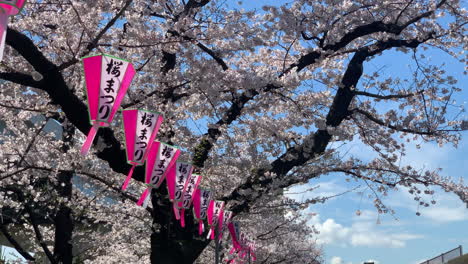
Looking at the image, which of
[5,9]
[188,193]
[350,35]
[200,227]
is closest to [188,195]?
[188,193]

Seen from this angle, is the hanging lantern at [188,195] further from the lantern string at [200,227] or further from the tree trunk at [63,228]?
the tree trunk at [63,228]

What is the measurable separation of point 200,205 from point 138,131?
2896 mm

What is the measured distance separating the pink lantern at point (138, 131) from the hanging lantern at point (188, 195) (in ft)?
5.80

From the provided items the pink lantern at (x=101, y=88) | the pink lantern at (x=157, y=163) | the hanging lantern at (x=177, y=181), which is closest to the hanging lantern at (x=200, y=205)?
the hanging lantern at (x=177, y=181)

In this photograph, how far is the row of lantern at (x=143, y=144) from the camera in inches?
243

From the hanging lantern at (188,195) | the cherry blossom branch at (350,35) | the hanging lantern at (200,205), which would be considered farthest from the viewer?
the hanging lantern at (200,205)

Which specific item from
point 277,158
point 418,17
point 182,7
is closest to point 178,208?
point 277,158

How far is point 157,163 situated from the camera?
7.95 m

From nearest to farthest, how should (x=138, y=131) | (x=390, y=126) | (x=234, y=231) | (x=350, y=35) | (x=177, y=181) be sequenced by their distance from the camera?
(x=138, y=131) < (x=177, y=181) < (x=350, y=35) < (x=390, y=126) < (x=234, y=231)

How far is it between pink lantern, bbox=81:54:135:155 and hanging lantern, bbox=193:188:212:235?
3.62 metres

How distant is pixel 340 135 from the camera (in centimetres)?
930

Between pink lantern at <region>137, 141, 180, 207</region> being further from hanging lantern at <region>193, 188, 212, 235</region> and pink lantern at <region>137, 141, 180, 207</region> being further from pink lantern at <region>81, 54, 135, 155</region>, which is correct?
pink lantern at <region>81, 54, 135, 155</region>

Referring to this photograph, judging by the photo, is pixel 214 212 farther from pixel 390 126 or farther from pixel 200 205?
pixel 390 126

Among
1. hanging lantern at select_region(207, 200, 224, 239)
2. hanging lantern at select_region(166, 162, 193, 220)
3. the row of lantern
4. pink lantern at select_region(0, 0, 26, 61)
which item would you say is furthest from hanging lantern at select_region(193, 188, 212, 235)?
pink lantern at select_region(0, 0, 26, 61)
